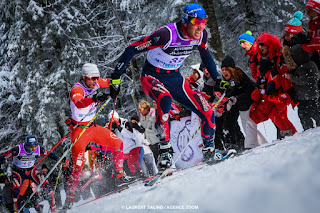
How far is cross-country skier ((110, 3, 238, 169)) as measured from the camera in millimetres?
3697

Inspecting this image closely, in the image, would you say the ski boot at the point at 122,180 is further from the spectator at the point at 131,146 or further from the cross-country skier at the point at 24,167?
the cross-country skier at the point at 24,167

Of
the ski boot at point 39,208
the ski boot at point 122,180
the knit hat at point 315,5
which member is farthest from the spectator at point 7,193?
the knit hat at point 315,5

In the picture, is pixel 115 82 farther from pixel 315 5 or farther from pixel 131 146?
pixel 131 146

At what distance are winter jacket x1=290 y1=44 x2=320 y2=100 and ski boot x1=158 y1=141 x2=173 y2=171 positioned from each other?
7.41ft

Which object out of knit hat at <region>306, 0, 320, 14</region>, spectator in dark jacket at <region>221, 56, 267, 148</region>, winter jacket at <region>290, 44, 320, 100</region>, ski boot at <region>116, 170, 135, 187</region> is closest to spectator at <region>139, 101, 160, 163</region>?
ski boot at <region>116, 170, 135, 187</region>

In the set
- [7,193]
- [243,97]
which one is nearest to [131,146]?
[243,97]

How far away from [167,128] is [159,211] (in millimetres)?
1963

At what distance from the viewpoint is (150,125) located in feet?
23.0

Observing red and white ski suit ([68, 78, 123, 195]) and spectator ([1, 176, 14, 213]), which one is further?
spectator ([1, 176, 14, 213])

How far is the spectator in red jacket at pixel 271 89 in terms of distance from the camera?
15.9 ft

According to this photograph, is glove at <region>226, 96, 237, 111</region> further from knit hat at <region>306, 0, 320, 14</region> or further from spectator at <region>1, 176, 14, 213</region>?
spectator at <region>1, 176, 14, 213</region>

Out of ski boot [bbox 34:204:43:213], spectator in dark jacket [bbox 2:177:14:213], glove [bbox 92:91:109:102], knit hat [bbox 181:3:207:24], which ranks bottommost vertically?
ski boot [bbox 34:204:43:213]

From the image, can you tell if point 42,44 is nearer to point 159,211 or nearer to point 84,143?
point 84,143

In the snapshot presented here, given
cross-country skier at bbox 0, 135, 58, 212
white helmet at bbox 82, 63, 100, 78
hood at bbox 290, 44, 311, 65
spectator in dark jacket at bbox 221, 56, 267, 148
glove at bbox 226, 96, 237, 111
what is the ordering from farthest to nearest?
cross-country skier at bbox 0, 135, 58, 212, glove at bbox 226, 96, 237, 111, spectator in dark jacket at bbox 221, 56, 267, 148, white helmet at bbox 82, 63, 100, 78, hood at bbox 290, 44, 311, 65
